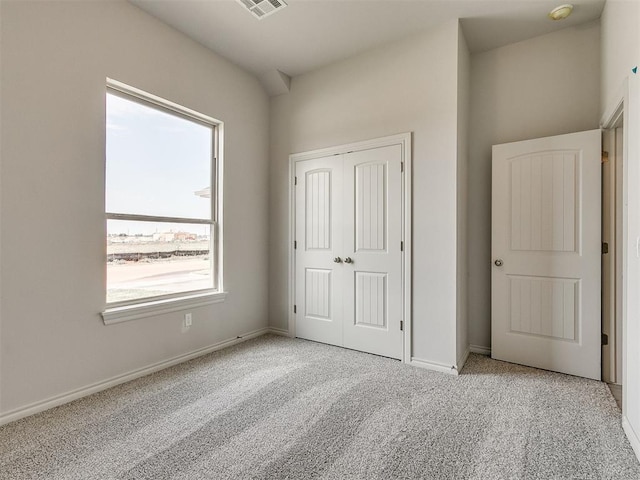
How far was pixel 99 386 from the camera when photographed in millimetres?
2430

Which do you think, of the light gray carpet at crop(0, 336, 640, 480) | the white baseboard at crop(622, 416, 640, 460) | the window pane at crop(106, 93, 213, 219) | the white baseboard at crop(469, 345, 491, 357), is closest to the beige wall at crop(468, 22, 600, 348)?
the white baseboard at crop(469, 345, 491, 357)

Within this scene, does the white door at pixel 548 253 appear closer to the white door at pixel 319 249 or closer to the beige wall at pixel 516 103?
the beige wall at pixel 516 103

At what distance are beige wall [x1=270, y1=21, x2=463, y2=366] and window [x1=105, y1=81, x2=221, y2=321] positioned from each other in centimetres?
142

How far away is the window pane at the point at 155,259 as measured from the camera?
2.61 metres

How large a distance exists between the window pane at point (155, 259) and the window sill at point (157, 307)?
98mm

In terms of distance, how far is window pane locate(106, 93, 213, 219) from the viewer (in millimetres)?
2607

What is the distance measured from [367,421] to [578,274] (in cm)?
209

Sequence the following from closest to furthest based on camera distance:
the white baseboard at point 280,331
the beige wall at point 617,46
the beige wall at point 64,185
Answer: the beige wall at point 617,46
the beige wall at point 64,185
the white baseboard at point 280,331

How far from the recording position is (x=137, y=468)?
63.6 inches

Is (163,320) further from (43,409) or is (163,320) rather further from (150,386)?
(43,409)

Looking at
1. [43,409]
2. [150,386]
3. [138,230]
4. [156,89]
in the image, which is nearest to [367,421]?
[150,386]

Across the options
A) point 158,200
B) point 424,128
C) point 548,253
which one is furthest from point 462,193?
point 158,200

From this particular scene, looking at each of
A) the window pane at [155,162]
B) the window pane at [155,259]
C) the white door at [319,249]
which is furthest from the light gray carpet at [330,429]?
the window pane at [155,162]

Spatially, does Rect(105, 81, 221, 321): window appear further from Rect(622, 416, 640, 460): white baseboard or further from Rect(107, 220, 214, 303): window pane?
Rect(622, 416, 640, 460): white baseboard
